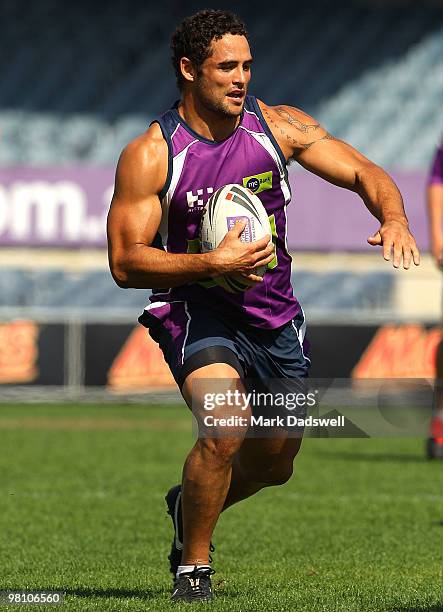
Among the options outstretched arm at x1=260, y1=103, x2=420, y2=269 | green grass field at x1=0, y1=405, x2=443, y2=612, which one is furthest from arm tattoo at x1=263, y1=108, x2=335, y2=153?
green grass field at x1=0, y1=405, x2=443, y2=612

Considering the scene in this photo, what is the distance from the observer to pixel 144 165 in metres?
5.34

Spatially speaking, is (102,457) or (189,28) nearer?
(189,28)

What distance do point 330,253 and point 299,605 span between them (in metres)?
13.4

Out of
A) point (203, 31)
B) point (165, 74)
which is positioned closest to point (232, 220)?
point (203, 31)

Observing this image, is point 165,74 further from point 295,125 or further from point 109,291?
point 295,125

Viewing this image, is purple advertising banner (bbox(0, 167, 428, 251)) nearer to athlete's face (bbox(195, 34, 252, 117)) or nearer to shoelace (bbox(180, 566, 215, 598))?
athlete's face (bbox(195, 34, 252, 117))

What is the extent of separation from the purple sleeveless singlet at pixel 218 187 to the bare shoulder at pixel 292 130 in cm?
5

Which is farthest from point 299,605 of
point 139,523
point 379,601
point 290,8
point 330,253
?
point 290,8

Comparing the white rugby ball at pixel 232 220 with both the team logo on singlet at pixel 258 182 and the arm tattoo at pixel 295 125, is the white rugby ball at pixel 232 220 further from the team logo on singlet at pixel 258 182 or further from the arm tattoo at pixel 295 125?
the arm tattoo at pixel 295 125

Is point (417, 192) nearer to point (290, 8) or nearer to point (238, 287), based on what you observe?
point (290, 8)

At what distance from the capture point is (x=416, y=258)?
504 cm

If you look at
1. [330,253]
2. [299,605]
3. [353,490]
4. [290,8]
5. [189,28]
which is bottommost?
[299,605]

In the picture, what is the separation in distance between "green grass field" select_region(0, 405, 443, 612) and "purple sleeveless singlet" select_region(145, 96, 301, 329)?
116cm

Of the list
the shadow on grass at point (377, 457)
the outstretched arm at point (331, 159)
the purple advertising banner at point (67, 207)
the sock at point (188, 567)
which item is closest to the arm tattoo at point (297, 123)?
the outstretched arm at point (331, 159)
